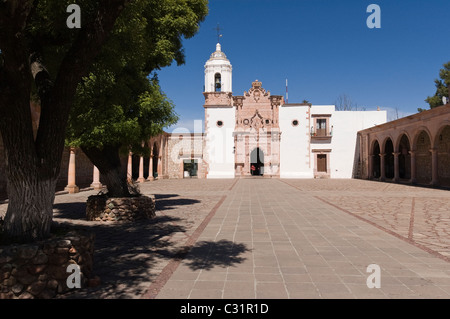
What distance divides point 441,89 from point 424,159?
739 inches

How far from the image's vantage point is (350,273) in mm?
3836

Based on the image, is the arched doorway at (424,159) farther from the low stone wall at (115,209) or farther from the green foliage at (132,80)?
the low stone wall at (115,209)

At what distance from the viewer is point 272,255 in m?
4.62

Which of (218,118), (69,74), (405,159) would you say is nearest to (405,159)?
(405,159)

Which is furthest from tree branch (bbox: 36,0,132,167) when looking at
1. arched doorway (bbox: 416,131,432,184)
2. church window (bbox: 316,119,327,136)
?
church window (bbox: 316,119,327,136)

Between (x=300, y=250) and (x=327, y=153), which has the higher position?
(x=327, y=153)

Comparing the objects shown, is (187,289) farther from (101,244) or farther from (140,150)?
A: (140,150)

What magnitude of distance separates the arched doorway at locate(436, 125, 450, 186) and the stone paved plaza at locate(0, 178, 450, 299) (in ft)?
49.7

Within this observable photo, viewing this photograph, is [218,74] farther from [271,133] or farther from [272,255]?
[272,255]

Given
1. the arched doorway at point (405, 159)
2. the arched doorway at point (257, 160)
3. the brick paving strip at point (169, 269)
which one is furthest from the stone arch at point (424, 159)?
the brick paving strip at point (169, 269)

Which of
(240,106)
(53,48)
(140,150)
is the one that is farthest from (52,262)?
(240,106)

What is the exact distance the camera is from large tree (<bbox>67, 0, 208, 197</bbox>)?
5148mm

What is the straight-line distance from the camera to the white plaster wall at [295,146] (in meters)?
30.2
